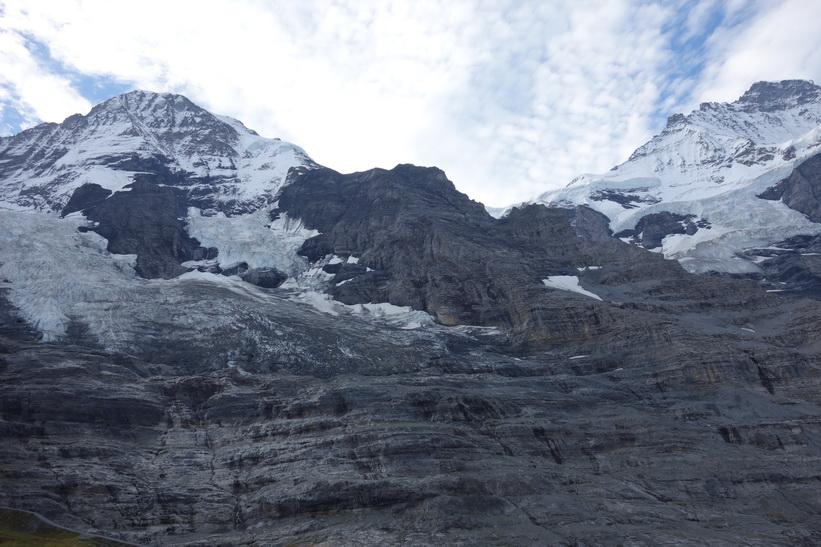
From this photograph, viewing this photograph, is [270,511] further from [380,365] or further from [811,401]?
[811,401]

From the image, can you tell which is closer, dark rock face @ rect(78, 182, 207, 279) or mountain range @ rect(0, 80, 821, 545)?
mountain range @ rect(0, 80, 821, 545)

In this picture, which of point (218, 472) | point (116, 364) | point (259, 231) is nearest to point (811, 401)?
point (218, 472)

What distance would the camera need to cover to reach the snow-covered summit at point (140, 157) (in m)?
151

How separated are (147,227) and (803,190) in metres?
168

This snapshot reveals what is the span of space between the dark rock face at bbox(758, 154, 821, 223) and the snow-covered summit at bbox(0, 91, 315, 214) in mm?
132082

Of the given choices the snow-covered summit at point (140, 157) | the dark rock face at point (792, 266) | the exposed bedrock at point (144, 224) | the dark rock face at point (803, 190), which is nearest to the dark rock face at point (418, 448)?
the exposed bedrock at point (144, 224)

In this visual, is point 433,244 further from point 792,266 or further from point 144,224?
point 792,266

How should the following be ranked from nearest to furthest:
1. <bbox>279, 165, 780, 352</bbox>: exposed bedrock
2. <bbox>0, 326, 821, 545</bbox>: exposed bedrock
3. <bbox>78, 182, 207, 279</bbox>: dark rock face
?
<bbox>0, 326, 821, 545</bbox>: exposed bedrock < <bbox>279, 165, 780, 352</bbox>: exposed bedrock < <bbox>78, 182, 207, 279</bbox>: dark rock face

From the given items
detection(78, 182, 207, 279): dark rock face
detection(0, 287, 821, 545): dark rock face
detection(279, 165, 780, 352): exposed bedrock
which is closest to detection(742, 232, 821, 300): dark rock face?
detection(279, 165, 780, 352): exposed bedrock

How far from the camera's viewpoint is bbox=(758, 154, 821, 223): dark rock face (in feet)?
585

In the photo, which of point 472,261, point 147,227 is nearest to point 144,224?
point 147,227

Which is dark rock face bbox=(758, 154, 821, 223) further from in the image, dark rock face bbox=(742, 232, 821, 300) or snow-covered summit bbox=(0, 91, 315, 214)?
snow-covered summit bbox=(0, 91, 315, 214)

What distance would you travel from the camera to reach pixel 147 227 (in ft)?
423

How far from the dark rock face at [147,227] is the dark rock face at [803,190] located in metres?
154
